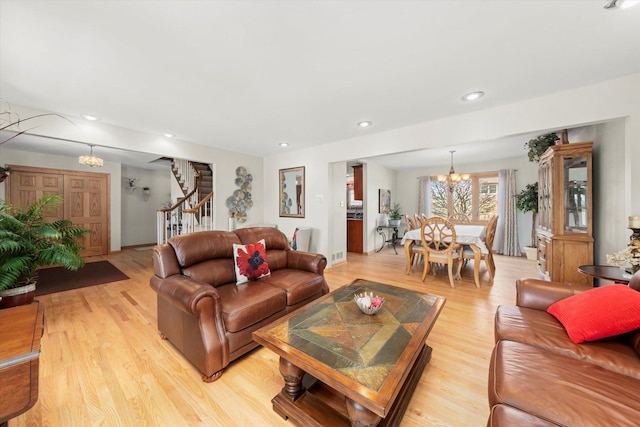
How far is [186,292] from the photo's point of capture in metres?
1.71

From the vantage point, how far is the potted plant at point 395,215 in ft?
22.0

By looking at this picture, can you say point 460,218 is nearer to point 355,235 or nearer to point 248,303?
point 355,235

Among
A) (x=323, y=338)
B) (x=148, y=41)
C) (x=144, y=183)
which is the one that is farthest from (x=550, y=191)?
(x=144, y=183)

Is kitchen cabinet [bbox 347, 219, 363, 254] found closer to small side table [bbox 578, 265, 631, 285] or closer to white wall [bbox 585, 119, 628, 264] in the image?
white wall [bbox 585, 119, 628, 264]

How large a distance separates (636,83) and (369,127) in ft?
8.41

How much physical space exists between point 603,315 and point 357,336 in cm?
137

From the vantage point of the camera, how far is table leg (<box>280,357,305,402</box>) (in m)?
1.38

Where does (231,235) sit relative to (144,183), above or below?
below

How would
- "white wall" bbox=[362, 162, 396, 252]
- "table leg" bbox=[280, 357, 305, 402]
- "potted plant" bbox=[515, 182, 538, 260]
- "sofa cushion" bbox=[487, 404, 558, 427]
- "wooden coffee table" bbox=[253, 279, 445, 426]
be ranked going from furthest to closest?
"white wall" bbox=[362, 162, 396, 252] → "potted plant" bbox=[515, 182, 538, 260] → "table leg" bbox=[280, 357, 305, 402] → "wooden coffee table" bbox=[253, 279, 445, 426] → "sofa cushion" bbox=[487, 404, 558, 427]

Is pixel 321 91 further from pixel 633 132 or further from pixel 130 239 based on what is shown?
pixel 130 239

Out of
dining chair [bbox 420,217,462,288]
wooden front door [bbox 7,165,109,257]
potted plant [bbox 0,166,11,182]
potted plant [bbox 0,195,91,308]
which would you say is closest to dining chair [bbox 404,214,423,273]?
dining chair [bbox 420,217,462,288]

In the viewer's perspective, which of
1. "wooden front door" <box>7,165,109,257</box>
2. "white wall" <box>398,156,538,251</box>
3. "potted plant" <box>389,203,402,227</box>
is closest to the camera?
"wooden front door" <box>7,165,109,257</box>

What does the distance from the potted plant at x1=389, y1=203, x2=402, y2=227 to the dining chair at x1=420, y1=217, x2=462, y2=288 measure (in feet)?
9.29

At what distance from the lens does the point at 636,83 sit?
2186mm
